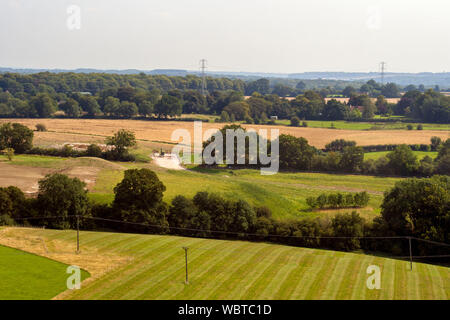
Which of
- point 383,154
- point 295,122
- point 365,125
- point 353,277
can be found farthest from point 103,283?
point 365,125

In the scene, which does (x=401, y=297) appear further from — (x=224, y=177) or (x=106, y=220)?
(x=224, y=177)

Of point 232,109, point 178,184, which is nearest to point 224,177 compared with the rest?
point 178,184

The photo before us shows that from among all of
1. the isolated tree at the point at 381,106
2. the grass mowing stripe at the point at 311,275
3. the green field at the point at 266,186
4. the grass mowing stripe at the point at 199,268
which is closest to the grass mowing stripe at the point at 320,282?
the grass mowing stripe at the point at 311,275

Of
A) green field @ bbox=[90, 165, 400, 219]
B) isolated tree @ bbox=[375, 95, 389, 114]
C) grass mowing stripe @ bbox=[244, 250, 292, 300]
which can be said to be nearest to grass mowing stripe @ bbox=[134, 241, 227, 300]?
grass mowing stripe @ bbox=[244, 250, 292, 300]

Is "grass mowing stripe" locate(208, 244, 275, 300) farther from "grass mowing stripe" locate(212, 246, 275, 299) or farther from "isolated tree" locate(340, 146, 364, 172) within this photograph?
"isolated tree" locate(340, 146, 364, 172)

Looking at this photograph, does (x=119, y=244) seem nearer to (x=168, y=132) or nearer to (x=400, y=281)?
(x=400, y=281)

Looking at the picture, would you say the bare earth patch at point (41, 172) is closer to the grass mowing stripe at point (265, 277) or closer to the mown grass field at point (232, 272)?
the mown grass field at point (232, 272)
